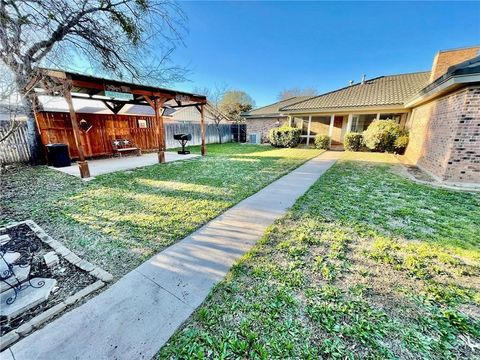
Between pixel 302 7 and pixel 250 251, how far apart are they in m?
11.4

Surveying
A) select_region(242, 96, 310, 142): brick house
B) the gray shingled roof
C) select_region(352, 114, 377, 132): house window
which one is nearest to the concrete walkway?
the gray shingled roof

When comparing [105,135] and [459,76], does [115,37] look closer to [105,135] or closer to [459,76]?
[105,135]

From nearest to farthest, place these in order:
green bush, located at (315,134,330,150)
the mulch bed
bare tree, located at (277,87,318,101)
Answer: the mulch bed → green bush, located at (315,134,330,150) → bare tree, located at (277,87,318,101)

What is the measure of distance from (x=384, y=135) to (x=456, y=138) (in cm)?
565

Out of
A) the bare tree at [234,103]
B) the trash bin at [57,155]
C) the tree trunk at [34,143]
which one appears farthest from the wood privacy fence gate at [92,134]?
the bare tree at [234,103]

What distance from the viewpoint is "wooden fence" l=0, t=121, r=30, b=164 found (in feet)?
22.9

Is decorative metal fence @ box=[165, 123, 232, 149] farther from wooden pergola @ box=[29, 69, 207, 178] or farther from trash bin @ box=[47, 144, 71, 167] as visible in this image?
trash bin @ box=[47, 144, 71, 167]

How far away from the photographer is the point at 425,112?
8281 mm

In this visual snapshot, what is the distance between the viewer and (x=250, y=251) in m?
2.72

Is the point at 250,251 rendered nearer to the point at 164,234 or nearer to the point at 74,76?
the point at 164,234

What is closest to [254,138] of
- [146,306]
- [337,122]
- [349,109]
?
[337,122]

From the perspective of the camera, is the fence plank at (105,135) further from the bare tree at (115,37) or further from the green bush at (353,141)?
the green bush at (353,141)

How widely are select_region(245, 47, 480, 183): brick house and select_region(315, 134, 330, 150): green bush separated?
856mm

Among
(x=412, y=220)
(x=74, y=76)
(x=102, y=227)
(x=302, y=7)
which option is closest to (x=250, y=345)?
(x=102, y=227)
